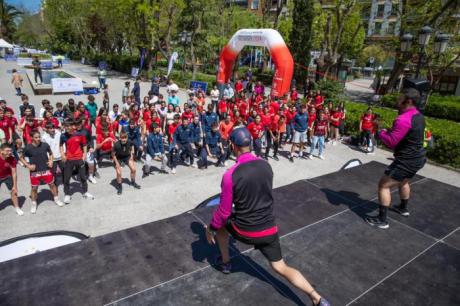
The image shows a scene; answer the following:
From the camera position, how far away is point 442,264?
4.46m

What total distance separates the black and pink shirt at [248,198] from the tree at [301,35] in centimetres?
2797

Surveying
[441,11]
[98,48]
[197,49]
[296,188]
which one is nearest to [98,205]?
[296,188]

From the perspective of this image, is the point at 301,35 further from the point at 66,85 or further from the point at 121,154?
the point at 121,154

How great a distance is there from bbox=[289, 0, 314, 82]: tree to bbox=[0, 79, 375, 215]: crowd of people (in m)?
18.4

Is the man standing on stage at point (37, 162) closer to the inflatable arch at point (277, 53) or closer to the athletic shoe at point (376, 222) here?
the athletic shoe at point (376, 222)

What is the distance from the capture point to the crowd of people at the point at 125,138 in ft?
22.5

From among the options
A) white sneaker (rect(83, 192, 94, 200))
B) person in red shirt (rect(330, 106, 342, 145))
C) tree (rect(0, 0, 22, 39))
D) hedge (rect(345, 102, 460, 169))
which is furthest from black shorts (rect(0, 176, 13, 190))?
tree (rect(0, 0, 22, 39))

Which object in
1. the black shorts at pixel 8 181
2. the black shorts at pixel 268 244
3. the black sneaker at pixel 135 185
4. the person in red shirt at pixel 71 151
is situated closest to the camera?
the black shorts at pixel 268 244

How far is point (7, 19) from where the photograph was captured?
8050 cm

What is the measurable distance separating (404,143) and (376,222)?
143 cm

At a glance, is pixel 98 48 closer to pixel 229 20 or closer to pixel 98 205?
pixel 229 20

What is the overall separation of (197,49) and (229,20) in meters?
6.65

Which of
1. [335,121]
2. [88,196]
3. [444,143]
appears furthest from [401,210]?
[335,121]

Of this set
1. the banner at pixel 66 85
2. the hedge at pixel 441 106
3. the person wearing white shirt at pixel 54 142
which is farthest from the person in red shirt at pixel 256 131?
the banner at pixel 66 85
